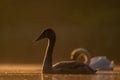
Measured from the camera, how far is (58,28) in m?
23.2

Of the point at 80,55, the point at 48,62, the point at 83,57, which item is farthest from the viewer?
the point at 83,57

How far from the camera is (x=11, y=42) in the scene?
76.3 ft

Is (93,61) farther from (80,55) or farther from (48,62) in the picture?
(48,62)

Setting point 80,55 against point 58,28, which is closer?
point 80,55

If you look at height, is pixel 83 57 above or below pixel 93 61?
above

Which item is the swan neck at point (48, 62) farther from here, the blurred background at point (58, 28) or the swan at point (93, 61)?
the blurred background at point (58, 28)

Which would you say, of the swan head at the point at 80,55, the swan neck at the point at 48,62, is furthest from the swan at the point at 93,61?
the swan neck at the point at 48,62

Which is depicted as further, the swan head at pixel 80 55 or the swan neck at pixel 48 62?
the swan head at pixel 80 55

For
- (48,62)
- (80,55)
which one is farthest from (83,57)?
(48,62)

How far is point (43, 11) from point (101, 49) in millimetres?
3319

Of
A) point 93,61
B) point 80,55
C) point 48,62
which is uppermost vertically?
point 80,55

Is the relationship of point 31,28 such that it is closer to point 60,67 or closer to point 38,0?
point 38,0

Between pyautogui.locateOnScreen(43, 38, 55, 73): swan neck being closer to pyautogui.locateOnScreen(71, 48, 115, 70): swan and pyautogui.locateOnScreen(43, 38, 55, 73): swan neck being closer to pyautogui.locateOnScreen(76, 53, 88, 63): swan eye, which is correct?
pyautogui.locateOnScreen(71, 48, 115, 70): swan

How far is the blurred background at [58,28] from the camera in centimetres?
2167
